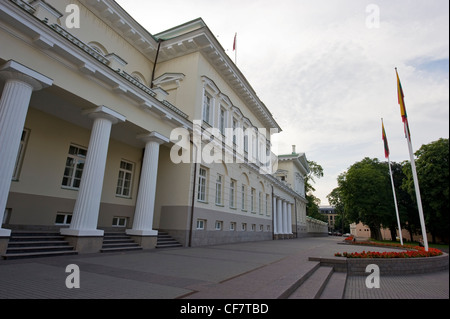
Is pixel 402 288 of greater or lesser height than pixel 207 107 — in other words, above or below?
below

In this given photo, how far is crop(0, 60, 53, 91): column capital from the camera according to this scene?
7.42m

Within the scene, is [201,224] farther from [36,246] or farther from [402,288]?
[402,288]

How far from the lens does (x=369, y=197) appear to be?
35969mm

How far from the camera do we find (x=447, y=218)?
2819 cm

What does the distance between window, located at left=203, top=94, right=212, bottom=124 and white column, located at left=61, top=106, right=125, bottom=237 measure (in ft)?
26.8

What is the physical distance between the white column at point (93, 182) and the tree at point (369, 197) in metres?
36.0

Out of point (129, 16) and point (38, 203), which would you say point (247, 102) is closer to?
point (129, 16)

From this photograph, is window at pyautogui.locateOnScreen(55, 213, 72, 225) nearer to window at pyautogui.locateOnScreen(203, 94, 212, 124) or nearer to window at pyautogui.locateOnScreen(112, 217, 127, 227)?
window at pyautogui.locateOnScreen(112, 217, 127, 227)

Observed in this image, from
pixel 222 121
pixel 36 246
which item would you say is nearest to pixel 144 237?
pixel 36 246

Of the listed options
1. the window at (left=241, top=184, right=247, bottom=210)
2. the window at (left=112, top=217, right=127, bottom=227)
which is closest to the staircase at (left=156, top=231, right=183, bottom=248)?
the window at (left=112, top=217, right=127, bottom=227)

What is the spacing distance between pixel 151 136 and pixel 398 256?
11.5 meters

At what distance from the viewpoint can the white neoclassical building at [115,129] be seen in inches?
317

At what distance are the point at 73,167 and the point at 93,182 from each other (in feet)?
12.3
